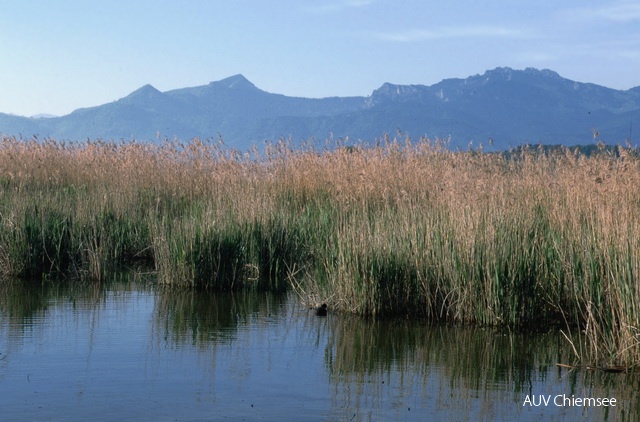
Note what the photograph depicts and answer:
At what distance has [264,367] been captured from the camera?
538 cm

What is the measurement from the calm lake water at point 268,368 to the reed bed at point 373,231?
1.07 feet

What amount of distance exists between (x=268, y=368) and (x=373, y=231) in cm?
308

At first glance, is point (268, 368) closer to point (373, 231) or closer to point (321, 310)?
point (321, 310)

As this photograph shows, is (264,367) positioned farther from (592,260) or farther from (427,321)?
(592,260)

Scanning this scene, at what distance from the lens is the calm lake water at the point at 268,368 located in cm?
455

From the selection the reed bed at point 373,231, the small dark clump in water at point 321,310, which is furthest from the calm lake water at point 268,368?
the reed bed at point 373,231

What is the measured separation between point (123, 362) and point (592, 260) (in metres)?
3.43

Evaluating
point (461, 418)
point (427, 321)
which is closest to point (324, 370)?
point (461, 418)

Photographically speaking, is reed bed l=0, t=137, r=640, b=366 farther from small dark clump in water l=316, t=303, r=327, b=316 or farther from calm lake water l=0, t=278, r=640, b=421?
calm lake water l=0, t=278, r=640, b=421

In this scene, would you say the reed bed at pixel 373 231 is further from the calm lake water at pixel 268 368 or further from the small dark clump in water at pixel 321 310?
the calm lake water at pixel 268 368

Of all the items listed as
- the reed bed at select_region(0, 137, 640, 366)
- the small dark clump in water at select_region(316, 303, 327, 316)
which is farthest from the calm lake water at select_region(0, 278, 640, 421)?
the reed bed at select_region(0, 137, 640, 366)

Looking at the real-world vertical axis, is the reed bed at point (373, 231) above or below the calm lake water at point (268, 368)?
above

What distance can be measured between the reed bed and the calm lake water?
1.07ft

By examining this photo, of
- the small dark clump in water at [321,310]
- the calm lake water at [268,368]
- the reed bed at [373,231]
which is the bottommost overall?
the calm lake water at [268,368]
